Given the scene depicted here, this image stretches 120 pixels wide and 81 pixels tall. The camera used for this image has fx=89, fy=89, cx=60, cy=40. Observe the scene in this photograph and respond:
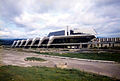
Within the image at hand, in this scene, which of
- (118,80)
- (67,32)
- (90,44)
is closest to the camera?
(118,80)

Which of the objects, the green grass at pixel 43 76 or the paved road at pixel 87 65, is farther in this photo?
the paved road at pixel 87 65

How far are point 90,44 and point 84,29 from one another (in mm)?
25990

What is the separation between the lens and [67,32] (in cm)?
7638

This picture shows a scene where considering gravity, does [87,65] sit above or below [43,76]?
below

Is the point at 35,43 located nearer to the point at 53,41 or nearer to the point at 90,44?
the point at 53,41

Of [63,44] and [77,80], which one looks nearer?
[77,80]

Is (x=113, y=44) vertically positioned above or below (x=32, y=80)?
above

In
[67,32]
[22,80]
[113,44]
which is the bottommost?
[22,80]

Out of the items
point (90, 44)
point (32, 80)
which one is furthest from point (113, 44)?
point (32, 80)

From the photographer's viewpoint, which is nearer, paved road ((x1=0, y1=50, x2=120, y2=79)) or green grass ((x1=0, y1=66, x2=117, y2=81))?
green grass ((x1=0, y1=66, x2=117, y2=81))

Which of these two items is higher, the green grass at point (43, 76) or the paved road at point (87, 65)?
the green grass at point (43, 76)

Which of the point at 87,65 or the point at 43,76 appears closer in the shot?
the point at 43,76

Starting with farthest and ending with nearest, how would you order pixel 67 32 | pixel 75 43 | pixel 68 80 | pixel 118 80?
pixel 67 32, pixel 75 43, pixel 118 80, pixel 68 80

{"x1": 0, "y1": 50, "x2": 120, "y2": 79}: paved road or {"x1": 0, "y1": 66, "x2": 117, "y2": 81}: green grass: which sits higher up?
{"x1": 0, "y1": 66, "x2": 117, "y2": 81}: green grass
